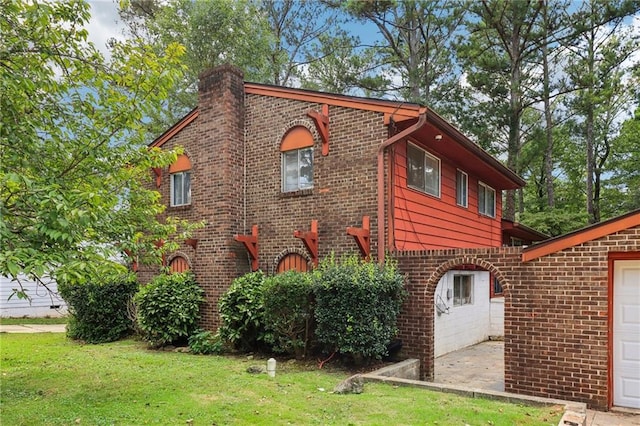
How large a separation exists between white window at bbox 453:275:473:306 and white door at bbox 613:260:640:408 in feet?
17.6

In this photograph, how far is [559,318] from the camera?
6.67 metres

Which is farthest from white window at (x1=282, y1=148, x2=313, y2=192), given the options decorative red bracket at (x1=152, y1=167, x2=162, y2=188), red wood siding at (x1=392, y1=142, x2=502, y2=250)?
decorative red bracket at (x1=152, y1=167, x2=162, y2=188)

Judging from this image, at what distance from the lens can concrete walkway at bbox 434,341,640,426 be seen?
5.92 m

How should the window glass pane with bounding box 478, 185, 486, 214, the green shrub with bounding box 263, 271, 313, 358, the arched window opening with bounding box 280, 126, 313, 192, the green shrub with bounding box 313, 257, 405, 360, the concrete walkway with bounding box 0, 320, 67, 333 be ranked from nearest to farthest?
1. the green shrub with bounding box 313, 257, 405, 360
2. the green shrub with bounding box 263, 271, 313, 358
3. the arched window opening with bounding box 280, 126, 313, 192
4. the concrete walkway with bounding box 0, 320, 67, 333
5. the window glass pane with bounding box 478, 185, 486, 214

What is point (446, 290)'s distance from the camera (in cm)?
1129

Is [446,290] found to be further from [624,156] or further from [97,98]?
[624,156]

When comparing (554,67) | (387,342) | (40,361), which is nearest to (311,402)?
(387,342)

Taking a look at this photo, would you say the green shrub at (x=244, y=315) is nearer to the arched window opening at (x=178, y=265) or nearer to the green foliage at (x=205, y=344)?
the green foliage at (x=205, y=344)

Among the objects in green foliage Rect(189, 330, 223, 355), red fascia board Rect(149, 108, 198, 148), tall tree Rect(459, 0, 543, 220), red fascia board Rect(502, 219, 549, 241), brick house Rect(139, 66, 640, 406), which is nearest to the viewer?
Result: brick house Rect(139, 66, 640, 406)

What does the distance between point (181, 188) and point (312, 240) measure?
452 cm

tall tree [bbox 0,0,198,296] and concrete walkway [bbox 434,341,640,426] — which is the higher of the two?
tall tree [bbox 0,0,198,296]

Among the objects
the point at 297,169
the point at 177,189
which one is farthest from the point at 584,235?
the point at 177,189

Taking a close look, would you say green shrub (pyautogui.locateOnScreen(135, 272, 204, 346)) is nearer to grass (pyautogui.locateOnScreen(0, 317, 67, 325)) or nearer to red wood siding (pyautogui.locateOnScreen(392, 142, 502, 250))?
red wood siding (pyautogui.locateOnScreen(392, 142, 502, 250))

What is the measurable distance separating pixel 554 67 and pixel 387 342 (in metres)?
19.8
